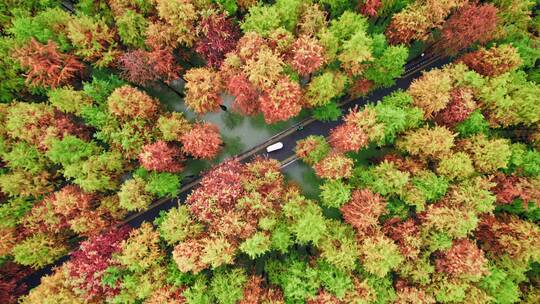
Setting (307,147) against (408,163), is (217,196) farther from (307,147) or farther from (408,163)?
(408,163)

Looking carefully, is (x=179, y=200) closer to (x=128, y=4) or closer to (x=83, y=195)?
(x=83, y=195)

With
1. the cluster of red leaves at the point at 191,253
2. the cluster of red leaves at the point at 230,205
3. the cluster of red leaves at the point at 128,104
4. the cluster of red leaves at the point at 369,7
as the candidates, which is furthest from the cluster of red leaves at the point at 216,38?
the cluster of red leaves at the point at 191,253

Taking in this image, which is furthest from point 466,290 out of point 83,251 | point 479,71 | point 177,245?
point 83,251

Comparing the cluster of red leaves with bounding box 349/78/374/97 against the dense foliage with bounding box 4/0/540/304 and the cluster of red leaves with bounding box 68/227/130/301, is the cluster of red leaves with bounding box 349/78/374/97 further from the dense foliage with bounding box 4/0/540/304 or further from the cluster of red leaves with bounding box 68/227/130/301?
the cluster of red leaves with bounding box 68/227/130/301

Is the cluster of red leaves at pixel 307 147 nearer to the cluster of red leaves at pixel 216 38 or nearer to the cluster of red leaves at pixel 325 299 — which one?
the cluster of red leaves at pixel 216 38

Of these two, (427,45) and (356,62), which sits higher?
(356,62)

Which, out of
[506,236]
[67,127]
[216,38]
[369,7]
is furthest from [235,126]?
[506,236]

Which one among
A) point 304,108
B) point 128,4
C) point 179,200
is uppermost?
point 128,4
